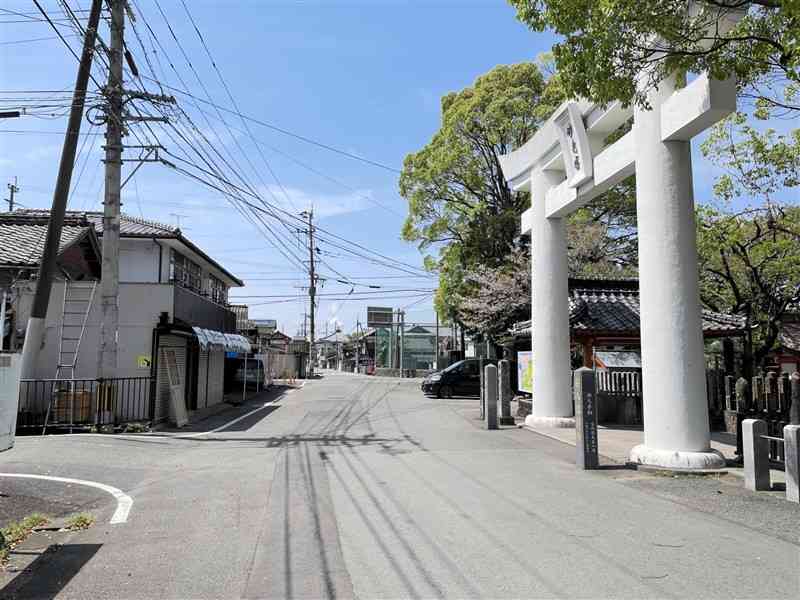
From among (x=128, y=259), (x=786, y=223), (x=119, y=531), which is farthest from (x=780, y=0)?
(x=128, y=259)

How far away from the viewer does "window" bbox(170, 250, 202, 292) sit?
19797 millimetres

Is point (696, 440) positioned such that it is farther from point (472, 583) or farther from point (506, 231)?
point (506, 231)

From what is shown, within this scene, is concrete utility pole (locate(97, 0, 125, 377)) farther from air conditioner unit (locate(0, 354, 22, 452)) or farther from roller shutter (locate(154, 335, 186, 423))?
air conditioner unit (locate(0, 354, 22, 452))

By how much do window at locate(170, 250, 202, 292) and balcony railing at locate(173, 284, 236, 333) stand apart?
0.50 meters

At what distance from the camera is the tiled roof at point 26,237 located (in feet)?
52.7

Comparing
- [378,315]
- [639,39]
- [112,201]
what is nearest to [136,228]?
[112,201]

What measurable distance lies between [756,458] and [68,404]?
14125mm

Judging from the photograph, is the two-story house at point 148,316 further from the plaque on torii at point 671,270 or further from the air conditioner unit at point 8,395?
the plaque on torii at point 671,270

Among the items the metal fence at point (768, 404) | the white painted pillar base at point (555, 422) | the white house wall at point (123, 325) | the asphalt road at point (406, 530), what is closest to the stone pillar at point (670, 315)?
the asphalt road at point (406, 530)

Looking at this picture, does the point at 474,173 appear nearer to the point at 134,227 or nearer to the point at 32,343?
the point at 134,227

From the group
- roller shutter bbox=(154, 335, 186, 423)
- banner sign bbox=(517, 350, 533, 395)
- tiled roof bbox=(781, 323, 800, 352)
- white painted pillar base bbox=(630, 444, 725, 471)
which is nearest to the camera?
white painted pillar base bbox=(630, 444, 725, 471)

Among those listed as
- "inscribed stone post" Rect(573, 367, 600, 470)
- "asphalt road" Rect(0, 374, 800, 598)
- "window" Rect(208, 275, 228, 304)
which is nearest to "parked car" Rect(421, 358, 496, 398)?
"window" Rect(208, 275, 228, 304)

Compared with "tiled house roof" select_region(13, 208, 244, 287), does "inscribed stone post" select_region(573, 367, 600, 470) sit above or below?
below

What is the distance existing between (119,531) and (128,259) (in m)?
14.3
